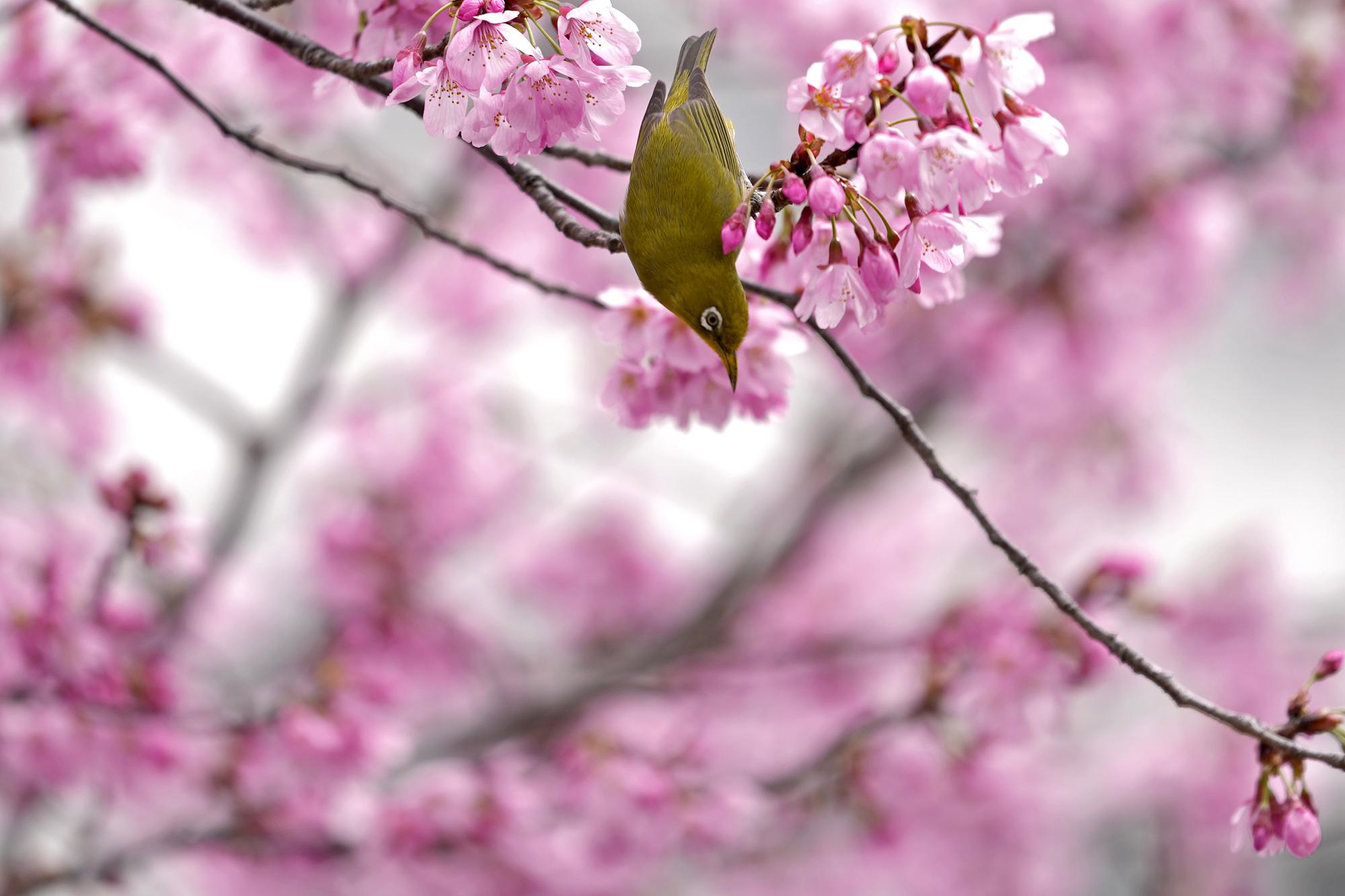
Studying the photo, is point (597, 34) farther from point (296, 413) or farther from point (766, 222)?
point (296, 413)

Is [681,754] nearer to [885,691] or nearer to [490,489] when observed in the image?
[885,691]

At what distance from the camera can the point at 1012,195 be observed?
29.2 inches

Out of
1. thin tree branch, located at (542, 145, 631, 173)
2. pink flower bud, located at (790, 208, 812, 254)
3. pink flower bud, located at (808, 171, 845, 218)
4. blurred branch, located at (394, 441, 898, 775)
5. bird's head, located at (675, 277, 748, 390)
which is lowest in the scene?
bird's head, located at (675, 277, 748, 390)

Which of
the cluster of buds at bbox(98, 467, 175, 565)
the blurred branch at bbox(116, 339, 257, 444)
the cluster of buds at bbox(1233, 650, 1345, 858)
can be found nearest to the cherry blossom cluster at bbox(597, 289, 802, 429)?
the cluster of buds at bbox(1233, 650, 1345, 858)

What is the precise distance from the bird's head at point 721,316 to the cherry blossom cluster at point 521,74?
0.44 feet

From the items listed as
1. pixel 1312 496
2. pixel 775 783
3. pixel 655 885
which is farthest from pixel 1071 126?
pixel 1312 496

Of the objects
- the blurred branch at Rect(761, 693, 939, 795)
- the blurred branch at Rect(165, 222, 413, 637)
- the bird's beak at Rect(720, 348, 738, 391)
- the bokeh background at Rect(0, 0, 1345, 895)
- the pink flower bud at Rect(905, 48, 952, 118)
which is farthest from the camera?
the blurred branch at Rect(165, 222, 413, 637)

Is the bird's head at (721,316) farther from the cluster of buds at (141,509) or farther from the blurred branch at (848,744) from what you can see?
the blurred branch at (848,744)

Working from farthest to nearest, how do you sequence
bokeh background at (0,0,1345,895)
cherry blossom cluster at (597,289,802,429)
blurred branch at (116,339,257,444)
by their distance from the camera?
blurred branch at (116,339,257,444)
bokeh background at (0,0,1345,895)
cherry blossom cluster at (597,289,802,429)

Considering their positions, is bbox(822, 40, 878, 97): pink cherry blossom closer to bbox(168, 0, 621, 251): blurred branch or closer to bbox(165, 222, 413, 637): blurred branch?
bbox(168, 0, 621, 251): blurred branch

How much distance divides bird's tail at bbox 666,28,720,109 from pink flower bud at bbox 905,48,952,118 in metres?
0.18

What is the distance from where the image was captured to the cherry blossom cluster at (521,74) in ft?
2.27

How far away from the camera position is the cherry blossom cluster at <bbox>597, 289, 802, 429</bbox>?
90cm

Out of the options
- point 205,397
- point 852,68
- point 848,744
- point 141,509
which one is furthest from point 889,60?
point 205,397
